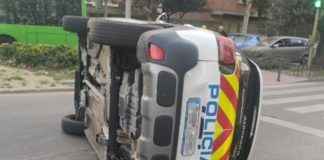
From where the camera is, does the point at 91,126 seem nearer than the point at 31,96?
Yes

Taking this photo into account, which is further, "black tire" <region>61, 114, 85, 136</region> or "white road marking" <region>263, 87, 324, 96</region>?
"white road marking" <region>263, 87, 324, 96</region>

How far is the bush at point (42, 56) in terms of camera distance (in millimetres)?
12977

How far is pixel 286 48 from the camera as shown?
2212 centimetres

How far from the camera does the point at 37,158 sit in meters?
5.35

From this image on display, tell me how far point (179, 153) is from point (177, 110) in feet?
1.00

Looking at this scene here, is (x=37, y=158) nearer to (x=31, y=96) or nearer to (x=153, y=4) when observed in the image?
(x=31, y=96)

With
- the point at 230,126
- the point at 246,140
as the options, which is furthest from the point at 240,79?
the point at 246,140

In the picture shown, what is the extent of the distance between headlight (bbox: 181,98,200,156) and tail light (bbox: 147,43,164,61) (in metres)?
0.35

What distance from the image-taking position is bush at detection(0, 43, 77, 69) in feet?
42.6

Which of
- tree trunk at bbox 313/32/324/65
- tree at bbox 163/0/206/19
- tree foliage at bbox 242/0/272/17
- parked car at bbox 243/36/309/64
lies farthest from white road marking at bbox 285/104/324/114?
tree foliage at bbox 242/0/272/17

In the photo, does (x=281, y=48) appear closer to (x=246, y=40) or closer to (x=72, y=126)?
(x=246, y=40)

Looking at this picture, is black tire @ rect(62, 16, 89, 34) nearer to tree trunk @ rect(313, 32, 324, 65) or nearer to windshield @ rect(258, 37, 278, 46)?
tree trunk @ rect(313, 32, 324, 65)

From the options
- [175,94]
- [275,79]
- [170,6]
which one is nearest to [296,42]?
[275,79]

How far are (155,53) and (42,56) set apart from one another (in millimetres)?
10539
